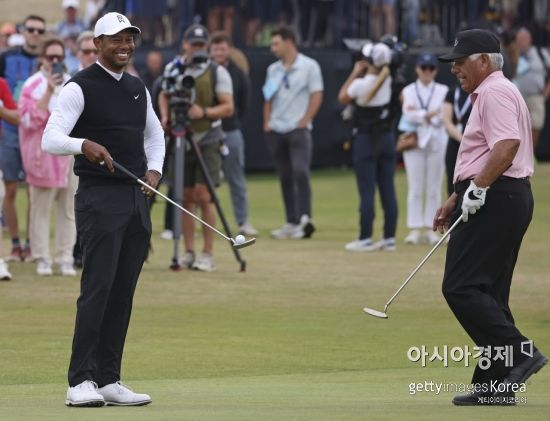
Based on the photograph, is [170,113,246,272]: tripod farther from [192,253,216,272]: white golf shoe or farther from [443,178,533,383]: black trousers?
[443,178,533,383]: black trousers

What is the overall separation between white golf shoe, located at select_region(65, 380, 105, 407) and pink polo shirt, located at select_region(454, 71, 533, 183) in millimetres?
2251

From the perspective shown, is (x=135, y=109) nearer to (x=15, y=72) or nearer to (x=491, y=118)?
(x=491, y=118)

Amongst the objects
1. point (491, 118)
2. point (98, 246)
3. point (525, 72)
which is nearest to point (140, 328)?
point (98, 246)

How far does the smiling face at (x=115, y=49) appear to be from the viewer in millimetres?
8398

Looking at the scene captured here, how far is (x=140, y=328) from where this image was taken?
11680 millimetres

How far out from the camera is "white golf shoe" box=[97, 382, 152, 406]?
8.24 meters

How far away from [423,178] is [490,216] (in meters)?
9.58

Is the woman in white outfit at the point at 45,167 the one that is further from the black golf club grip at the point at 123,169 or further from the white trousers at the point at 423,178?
the black golf club grip at the point at 123,169

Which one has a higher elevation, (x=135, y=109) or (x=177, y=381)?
(x=135, y=109)

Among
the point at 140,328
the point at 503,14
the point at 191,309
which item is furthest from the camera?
the point at 503,14

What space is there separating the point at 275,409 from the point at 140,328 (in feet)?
13.2

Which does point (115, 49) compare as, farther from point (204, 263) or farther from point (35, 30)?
point (35, 30)

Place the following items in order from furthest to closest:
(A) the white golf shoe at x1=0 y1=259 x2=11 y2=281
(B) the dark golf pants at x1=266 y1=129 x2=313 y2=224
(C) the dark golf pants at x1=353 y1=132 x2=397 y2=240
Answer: (B) the dark golf pants at x1=266 y1=129 x2=313 y2=224 < (C) the dark golf pants at x1=353 y1=132 x2=397 y2=240 < (A) the white golf shoe at x1=0 y1=259 x2=11 y2=281

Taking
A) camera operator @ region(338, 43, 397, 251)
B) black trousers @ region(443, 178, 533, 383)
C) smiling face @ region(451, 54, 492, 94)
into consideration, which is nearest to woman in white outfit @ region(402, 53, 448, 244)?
camera operator @ region(338, 43, 397, 251)
